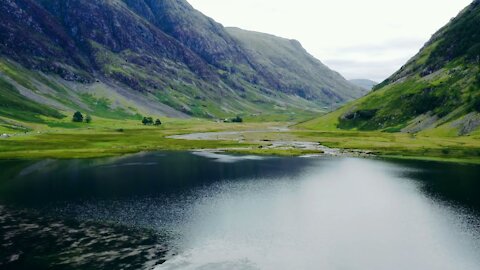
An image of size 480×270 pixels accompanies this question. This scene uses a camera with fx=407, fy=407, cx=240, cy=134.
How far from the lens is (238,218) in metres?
76.1

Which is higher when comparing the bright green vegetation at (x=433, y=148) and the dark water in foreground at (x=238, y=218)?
the bright green vegetation at (x=433, y=148)

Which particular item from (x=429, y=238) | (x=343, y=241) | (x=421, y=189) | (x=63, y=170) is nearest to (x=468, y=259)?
(x=429, y=238)

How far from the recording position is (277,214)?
7988 cm

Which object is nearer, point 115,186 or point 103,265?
point 103,265

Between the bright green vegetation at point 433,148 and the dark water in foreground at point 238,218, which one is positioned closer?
the dark water in foreground at point 238,218

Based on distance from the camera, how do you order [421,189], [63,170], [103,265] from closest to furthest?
1. [103,265]
2. [421,189]
3. [63,170]

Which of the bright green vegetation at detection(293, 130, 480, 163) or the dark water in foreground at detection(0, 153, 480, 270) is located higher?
the bright green vegetation at detection(293, 130, 480, 163)

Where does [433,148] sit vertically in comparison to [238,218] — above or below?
above

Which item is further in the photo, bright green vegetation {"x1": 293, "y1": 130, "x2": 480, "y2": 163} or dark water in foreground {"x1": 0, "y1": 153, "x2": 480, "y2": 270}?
bright green vegetation {"x1": 293, "y1": 130, "x2": 480, "y2": 163}

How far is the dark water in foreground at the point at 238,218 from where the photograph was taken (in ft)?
184

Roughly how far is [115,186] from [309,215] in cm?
5212

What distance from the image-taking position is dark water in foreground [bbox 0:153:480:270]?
5619 centimetres

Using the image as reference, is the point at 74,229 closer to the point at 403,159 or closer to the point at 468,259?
the point at 468,259

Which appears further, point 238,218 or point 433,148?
point 433,148
